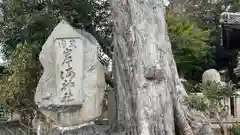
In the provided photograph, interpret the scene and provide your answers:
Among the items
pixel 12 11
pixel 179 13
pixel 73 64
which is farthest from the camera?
pixel 179 13

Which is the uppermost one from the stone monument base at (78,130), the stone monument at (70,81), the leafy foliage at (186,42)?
the leafy foliage at (186,42)

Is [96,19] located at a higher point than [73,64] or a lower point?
higher

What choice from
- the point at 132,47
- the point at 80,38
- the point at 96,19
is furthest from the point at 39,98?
the point at 96,19

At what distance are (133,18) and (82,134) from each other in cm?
215

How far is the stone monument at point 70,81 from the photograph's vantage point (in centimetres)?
650

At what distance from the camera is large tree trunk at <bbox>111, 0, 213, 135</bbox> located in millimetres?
5816

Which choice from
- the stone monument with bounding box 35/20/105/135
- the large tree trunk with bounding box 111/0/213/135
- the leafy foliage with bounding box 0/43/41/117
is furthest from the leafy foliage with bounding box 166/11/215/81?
the stone monument with bounding box 35/20/105/135

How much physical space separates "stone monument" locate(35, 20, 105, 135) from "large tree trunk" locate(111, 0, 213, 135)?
0.44m

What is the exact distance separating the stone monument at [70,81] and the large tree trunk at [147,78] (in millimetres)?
443

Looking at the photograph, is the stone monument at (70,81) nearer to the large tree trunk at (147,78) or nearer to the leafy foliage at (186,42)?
the large tree trunk at (147,78)

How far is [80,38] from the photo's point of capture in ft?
22.1

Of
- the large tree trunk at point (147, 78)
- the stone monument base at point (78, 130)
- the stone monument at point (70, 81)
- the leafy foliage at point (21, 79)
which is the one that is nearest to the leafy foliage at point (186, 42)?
the leafy foliage at point (21, 79)

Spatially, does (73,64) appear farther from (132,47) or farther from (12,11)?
(12,11)

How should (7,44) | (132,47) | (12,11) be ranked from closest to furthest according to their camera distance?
1. (132,47)
2. (12,11)
3. (7,44)
